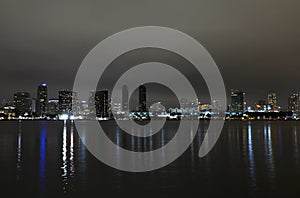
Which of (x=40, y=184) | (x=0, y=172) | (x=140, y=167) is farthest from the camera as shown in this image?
(x=140, y=167)

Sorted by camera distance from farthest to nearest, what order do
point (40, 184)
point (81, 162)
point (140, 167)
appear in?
point (81, 162)
point (140, 167)
point (40, 184)

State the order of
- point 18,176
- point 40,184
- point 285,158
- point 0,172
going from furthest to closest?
1. point 285,158
2. point 0,172
3. point 18,176
4. point 40,184

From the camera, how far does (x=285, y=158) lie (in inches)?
998

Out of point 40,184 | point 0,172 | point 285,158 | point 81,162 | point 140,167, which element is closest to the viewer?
point 40,184

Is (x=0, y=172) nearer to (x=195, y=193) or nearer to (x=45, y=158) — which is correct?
(x=45, y=158)

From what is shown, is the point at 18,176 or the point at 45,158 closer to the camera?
the point at 18,176

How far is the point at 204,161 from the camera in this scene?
23672 millimetres

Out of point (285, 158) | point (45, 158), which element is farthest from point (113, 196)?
point (285, 158)

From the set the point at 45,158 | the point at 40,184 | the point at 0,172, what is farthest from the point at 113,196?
the point at 45,158

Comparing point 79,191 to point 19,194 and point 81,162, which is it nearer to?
point 19,194

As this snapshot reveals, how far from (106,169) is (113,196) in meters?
6.78

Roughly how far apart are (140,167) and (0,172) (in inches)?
333

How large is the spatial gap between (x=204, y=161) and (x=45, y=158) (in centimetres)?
1236

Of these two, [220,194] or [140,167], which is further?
[140,167]
